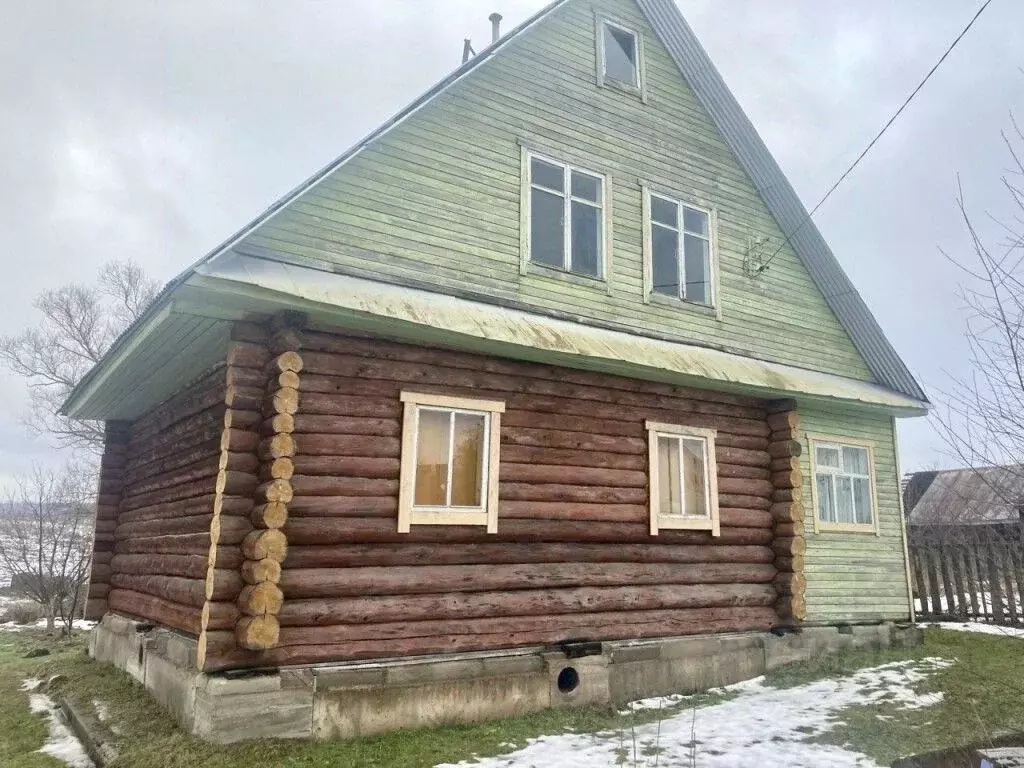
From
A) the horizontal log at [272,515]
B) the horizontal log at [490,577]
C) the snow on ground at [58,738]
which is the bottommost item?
the snow on ground at [58,738]

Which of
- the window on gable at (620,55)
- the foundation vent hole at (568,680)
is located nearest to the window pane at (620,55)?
the window on gable at (620,55)

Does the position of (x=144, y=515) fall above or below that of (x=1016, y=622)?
above

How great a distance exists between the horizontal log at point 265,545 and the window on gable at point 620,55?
8.09 meters

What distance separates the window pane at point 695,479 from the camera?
33.2 ft

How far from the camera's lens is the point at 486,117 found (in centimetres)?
952

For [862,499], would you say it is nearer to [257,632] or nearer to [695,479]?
[695,479]

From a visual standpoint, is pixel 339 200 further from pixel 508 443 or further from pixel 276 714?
pixel 276 714

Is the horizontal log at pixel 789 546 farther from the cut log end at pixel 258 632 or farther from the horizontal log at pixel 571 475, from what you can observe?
the cut log end at pixel 258 632

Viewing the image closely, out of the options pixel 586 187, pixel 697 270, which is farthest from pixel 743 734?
pixel 586 187

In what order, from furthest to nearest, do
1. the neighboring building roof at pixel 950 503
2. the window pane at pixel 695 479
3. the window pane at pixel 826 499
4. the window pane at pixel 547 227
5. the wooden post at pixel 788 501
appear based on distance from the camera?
the neighboring building roof at pixel 950 503 → the window pane at pixel 826 499 → the wooden post at pixel 788 501 → the window pane at pixel 695 479 → the window pane at pixel 547 227

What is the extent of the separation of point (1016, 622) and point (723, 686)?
24.8ft

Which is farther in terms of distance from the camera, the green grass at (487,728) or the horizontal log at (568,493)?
the horizontal log at (568,493)

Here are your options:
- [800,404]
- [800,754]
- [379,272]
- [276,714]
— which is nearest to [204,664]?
[276,714]

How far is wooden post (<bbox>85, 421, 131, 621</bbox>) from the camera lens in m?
13.2
